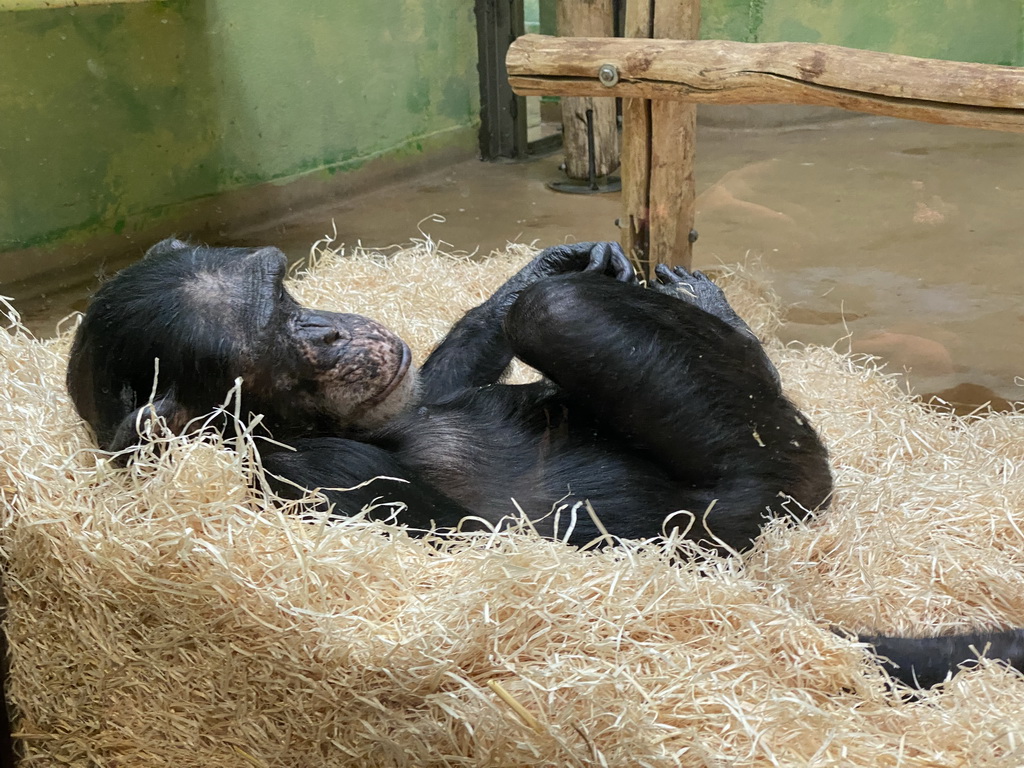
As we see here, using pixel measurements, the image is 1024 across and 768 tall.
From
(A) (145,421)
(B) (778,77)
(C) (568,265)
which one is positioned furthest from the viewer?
(B) (778,77)

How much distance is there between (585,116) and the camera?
717cm

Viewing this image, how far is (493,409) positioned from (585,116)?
506cm

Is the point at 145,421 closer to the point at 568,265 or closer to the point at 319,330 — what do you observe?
the point at 319,330

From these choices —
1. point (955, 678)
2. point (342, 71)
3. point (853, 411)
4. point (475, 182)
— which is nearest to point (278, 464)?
point (955, 678)

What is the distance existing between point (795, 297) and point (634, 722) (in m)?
3.40

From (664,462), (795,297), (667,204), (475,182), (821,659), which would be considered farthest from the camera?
(475,182)

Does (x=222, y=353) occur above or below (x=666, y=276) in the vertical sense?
above

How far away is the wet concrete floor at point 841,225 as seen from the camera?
4191 millimetres

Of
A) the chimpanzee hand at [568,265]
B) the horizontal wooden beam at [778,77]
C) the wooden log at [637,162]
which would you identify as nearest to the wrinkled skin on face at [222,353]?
the chimpanzee hand at [568,265]

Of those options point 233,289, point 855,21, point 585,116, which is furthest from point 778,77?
point 855,21

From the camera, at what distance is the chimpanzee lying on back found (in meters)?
2.15

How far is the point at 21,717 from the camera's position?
7.35ft

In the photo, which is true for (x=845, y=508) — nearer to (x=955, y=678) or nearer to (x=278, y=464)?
(x=955, y=678)

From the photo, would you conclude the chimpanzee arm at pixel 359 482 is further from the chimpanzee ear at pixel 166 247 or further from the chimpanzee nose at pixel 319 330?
the chimpanzee ear at pixel 166 247
